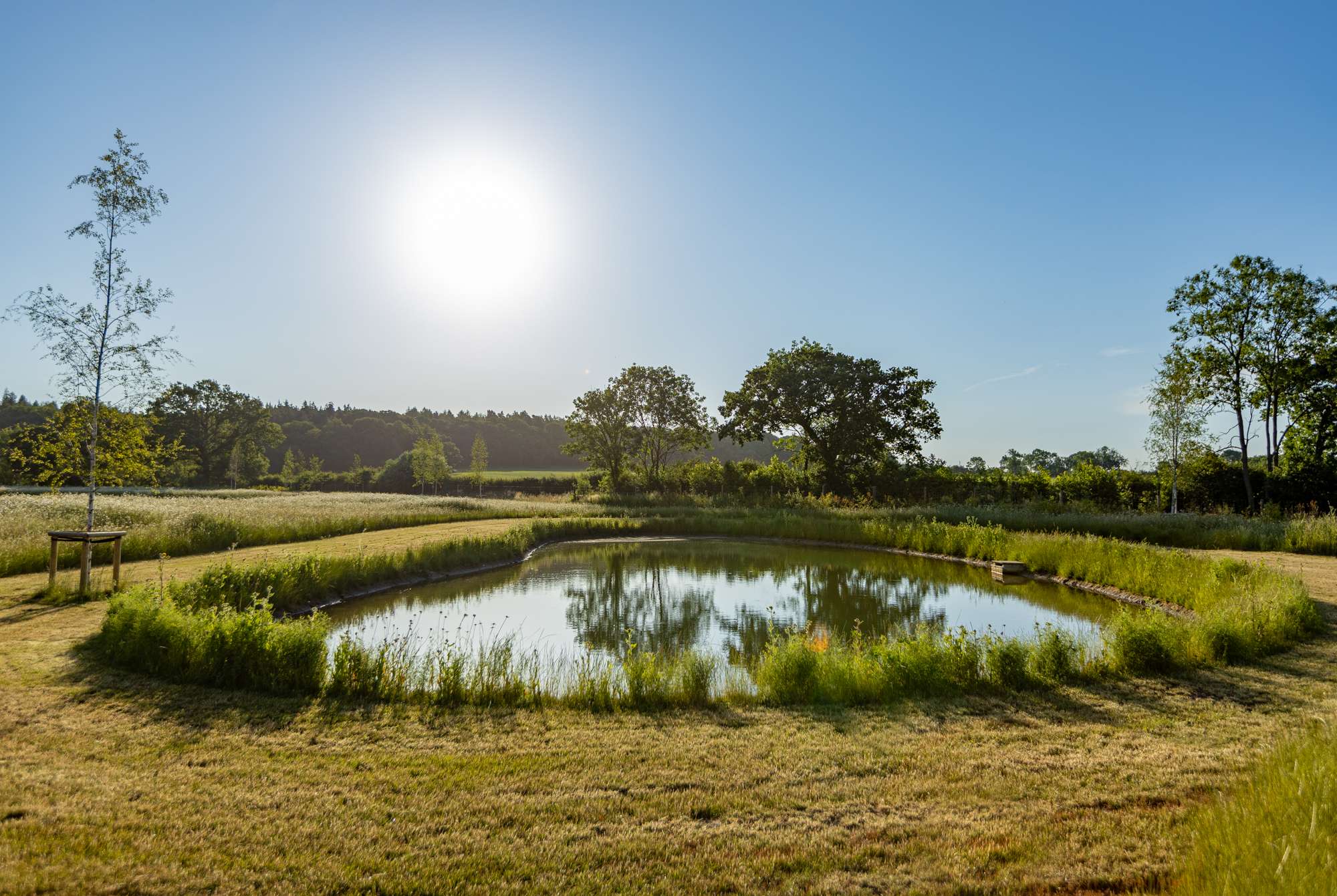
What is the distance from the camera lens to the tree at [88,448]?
9781 millimetres

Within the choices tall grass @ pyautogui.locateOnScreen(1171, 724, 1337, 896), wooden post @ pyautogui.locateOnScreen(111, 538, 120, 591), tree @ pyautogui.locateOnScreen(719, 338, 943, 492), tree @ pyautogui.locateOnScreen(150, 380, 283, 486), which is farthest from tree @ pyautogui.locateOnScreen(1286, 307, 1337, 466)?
tree @ pyautogui.locateOnScreen(150, 380, 283, 486)

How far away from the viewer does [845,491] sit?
32.2m

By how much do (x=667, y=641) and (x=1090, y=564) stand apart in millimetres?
9415

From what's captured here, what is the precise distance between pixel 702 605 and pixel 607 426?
28668mm

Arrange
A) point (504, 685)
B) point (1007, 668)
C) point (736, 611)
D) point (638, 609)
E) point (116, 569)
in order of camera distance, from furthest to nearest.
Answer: point (638, 609), point (736, 611), point (116, 569), point (1007, 668), point (504, 685)

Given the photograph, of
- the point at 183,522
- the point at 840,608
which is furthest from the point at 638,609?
the point at 183,522

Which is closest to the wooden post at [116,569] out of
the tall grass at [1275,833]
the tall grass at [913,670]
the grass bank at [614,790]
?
the grass bank at [614,790]

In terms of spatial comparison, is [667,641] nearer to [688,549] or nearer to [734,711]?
[734,711]

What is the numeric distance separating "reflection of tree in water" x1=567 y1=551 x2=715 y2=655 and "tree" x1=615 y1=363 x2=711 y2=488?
2388 centimetres

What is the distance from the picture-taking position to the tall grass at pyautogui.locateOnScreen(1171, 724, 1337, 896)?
2.20m

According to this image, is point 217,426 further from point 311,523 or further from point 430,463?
point 311,523

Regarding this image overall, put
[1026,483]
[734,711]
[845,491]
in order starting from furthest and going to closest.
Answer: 1. [845,491]
2. [1026,483]
3. [734,711]

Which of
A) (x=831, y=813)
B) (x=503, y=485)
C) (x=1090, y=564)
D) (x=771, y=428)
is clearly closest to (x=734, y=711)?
(x=831, y=813)

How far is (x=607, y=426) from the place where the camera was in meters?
40.1
